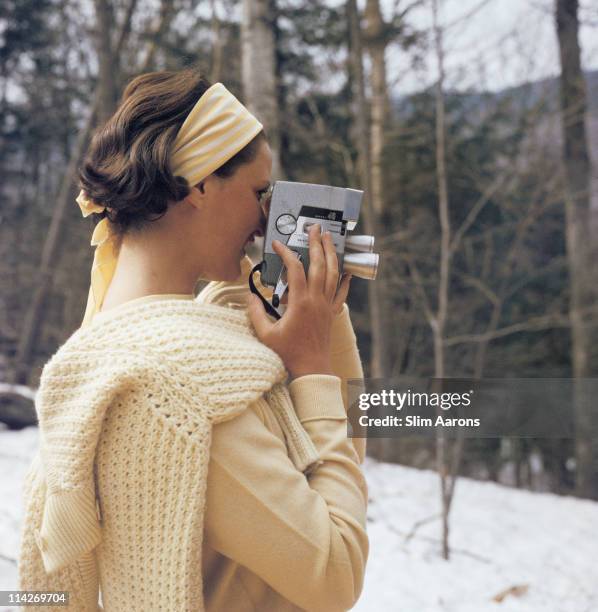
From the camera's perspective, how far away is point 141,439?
0.84 metres

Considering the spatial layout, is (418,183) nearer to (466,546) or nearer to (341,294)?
(466,546)

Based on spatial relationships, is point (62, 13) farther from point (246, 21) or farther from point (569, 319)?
point (569, 319)

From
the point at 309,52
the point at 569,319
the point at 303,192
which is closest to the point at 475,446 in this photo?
the point at 569,319

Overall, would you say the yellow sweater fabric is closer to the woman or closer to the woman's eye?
the woman

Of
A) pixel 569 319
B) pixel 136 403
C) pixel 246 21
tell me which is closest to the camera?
pixel 136 403

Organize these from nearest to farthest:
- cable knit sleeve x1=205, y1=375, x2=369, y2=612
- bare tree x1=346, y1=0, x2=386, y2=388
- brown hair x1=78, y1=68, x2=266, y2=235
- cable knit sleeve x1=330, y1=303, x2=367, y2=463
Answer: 1. cable knit sleeve x1=205, y1=375, x2=369, y2=612
2. brown hair x1=78, y1=68, x2=266, y2=235
3. cable knit sleeve x1=330, y1=303, x2=367, y2=463
4. bare tree x1=346, y1=0, x2=386, y2=388

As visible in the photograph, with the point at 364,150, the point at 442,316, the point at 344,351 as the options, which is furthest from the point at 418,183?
the point at 344,351

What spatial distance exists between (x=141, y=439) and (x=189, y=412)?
3.0 inches

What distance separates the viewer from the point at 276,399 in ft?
3.05

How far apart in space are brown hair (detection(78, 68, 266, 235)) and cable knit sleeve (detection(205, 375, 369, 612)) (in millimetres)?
355

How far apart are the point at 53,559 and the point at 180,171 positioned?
0.57 metres

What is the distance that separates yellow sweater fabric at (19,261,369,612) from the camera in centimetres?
82

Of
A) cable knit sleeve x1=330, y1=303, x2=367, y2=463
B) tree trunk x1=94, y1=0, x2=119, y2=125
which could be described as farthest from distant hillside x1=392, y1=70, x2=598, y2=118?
cable knit sleeve x1=330, y1=303, x2=367, y2=463

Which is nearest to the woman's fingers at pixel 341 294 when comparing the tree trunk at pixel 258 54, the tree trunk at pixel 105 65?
the tree trunk at pixel 258 54
